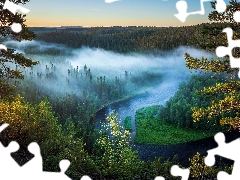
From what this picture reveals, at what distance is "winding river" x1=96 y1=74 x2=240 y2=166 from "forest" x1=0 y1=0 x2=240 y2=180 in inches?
47.8

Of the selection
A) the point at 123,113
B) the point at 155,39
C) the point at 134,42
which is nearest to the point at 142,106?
the point at 123,113

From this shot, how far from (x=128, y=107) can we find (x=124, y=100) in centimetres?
1228

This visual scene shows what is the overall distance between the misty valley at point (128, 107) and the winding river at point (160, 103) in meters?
0.22

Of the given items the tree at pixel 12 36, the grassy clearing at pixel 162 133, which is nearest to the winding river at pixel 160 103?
the grassy clearing at pixel 162 133

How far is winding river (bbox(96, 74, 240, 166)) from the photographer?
63872 millimetres

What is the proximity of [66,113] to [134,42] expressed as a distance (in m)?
98.9

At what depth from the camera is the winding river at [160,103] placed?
63872 millimetres

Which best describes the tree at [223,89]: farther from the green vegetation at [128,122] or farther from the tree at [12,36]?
the green vegetation at [128,122]

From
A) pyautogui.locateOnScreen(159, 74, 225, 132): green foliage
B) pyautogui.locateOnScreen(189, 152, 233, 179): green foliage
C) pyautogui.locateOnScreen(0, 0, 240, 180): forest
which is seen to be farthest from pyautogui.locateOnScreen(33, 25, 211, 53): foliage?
pyautogui.locateOnScreen(189, 152, 233, 179): green foliage

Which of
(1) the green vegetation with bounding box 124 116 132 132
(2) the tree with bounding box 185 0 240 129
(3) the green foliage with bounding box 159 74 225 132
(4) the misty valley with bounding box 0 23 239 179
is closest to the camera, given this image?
(2) the tree with bounding box 185 0 240 129

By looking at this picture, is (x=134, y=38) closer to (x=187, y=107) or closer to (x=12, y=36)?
(x=187, y=107)

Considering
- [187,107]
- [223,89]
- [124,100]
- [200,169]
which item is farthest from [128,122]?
[223,89]

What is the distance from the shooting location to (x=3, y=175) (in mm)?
10336

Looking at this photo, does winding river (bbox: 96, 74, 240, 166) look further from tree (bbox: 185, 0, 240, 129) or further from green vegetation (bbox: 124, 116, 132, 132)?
tree (bbox: 185, 0, 240, 129)
